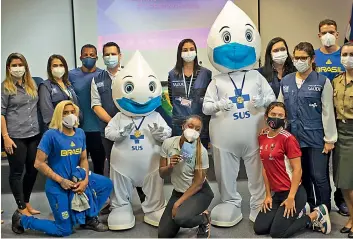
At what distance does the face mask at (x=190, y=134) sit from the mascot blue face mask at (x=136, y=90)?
424mm

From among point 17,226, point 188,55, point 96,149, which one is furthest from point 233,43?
point 17,226

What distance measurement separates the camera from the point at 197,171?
10.5 feet

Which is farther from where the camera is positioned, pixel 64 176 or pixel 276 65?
pixel 276 65

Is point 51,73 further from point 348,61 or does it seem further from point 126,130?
point 348,61

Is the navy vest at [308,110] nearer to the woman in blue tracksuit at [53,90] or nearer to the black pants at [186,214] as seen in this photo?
the black pants at [186,214]

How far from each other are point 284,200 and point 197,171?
652mm

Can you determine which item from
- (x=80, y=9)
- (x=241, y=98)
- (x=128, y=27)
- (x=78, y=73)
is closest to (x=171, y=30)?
(x=128, y=27)

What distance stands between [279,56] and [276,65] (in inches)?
4.6

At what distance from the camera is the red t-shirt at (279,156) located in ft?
10.5

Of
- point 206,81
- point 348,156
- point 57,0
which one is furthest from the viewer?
point 57,0

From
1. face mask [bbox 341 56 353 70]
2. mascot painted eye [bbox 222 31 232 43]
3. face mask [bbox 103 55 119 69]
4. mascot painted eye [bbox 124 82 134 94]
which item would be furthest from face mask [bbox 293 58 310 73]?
face mask [bbox 103 55 119 69]

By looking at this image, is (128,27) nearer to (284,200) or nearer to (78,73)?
(78,73)

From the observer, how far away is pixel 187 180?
3.25 meters

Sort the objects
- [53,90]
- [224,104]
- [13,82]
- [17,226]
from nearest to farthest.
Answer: [224,104] < [17,226] < [13,82] < [53,90]
